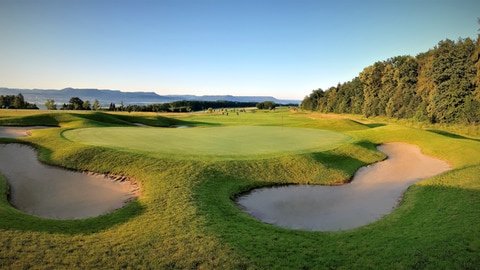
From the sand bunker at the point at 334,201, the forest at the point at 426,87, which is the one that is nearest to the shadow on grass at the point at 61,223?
the sand bunker at the point at 334,201

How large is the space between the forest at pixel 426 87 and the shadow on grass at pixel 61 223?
5122 centimetres

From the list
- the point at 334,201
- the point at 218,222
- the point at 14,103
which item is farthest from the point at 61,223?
the point at 14,103

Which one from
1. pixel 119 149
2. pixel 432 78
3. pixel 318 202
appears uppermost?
pixel 432 78

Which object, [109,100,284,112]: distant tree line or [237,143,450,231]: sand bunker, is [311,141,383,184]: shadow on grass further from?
[109,100,284,112]: distant tree line

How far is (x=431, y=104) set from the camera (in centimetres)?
5219

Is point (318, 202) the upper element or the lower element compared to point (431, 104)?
lower

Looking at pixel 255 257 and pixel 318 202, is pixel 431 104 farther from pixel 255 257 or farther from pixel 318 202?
pixel 255 257

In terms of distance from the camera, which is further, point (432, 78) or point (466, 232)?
point (432, 78)

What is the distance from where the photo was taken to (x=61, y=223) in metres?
9.48

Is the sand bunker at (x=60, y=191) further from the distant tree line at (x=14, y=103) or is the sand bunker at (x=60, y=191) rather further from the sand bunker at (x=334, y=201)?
the distant tree line at (x=14, y=103)

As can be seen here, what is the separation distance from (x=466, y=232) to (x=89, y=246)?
37.5 feet

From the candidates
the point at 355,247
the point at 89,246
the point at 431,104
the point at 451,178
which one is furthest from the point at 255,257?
the point at 431,104

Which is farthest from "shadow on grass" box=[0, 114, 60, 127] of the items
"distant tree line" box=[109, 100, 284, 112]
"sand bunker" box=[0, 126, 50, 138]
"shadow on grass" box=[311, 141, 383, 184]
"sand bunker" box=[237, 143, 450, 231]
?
"distant tree line" box=[109, 100, 284, 112]

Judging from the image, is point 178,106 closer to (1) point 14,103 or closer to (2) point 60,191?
(1) point 14,103
